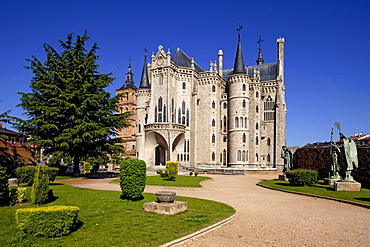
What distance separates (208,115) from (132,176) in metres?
34.6

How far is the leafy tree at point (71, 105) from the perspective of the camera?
26.7 m

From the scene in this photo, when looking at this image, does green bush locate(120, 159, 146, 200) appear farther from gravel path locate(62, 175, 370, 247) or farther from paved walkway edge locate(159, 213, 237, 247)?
paved walkway edge locate(159, 213, 237, 247)

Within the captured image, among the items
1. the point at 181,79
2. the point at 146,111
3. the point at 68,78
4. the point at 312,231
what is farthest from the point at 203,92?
the point at 312,231

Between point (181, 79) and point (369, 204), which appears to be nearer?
point (369, 204)

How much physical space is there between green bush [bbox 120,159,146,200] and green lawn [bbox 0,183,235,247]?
53 centimetres

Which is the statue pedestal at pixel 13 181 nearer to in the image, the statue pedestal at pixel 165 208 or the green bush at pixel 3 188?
the green bush at pixel 3 188

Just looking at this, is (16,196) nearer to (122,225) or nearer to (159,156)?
(122,225)

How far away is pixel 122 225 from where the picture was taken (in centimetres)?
871

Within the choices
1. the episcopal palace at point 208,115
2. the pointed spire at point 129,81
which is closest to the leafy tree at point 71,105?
the episcopal palace at point 208,115

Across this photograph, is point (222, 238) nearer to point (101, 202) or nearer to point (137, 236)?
point (137, 236)

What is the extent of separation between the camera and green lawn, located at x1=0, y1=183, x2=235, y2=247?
711 cm

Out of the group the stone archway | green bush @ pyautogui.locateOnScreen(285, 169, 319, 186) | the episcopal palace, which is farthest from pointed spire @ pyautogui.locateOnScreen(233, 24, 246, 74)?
green bush @ pyautogui.locateOnScreen(285, 169, 319, 186)

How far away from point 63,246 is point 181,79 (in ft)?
130

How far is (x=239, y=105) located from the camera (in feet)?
152
